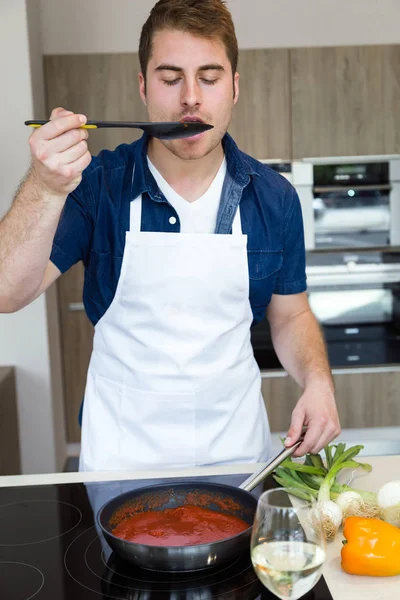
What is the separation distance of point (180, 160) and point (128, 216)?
6.6 inches

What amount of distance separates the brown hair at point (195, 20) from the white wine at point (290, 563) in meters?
1.07

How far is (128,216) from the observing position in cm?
160

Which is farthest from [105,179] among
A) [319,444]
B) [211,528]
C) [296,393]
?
[296,393]

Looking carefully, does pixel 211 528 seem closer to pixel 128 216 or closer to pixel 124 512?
pixel 124 512

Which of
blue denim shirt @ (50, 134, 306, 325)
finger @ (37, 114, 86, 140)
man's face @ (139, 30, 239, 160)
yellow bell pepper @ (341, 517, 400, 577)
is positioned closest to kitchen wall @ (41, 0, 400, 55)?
blue denim shirt @ (50, 134, 306, 325)

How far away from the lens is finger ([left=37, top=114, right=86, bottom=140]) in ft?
3.61

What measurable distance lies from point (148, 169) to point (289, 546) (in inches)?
40.4

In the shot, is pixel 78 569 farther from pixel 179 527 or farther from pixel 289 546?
pixel 289 546

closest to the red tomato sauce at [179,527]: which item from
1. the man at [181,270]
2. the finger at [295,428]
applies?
the finger at [295,428]

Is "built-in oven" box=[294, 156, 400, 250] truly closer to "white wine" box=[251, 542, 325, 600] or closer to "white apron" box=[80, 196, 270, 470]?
"white apron" box=[80, 196, 270, 470]

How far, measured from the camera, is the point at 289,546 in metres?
0.76

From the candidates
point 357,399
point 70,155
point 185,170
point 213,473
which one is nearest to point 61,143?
point 70,155

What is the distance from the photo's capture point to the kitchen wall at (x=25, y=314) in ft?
9.88

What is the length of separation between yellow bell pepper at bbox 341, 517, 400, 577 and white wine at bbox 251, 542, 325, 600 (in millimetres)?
210
